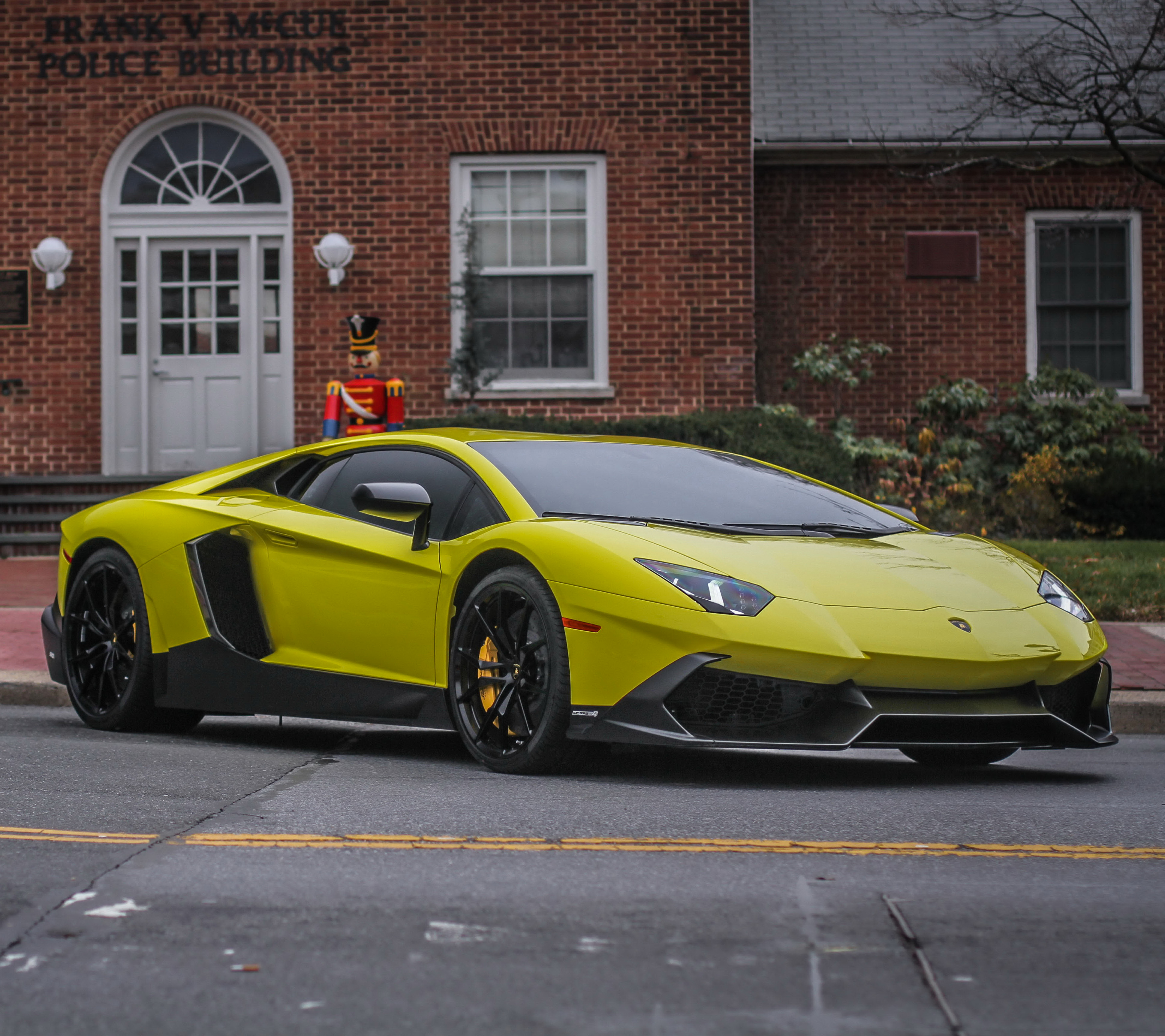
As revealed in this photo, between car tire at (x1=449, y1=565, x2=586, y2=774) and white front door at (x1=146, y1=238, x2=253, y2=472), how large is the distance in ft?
36.8

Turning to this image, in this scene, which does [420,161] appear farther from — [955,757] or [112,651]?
[955,757]

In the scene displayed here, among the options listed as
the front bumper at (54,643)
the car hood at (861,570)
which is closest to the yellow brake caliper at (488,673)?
the car hood at (861,570)

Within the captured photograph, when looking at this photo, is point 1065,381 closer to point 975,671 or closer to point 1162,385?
point 1162,385

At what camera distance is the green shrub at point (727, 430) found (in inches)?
508

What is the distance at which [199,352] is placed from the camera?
1658 centimetres

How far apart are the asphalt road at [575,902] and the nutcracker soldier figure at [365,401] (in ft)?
A: 28.9

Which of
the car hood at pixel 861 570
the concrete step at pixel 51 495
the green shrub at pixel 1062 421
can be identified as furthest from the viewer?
the green shrub at pixel 1062 421

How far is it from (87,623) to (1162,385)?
13667mm

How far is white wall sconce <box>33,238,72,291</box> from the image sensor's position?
1605 cm

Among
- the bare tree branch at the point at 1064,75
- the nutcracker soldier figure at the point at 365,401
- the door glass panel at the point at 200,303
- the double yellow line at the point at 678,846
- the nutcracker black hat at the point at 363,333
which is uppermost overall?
the bare tree branch at the point at 1064,75

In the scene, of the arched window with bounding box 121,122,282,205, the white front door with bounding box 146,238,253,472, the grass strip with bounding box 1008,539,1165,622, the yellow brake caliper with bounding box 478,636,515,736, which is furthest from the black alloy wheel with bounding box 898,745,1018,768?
the arched window with bounding box 121,122,282,205

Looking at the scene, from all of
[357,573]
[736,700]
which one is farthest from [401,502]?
[736,700]

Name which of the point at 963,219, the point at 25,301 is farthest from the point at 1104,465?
the point at 25,301

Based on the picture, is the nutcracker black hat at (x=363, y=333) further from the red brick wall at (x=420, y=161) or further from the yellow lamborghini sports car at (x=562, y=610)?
the yellow lamborghini sports car at (x=562, y=610)
